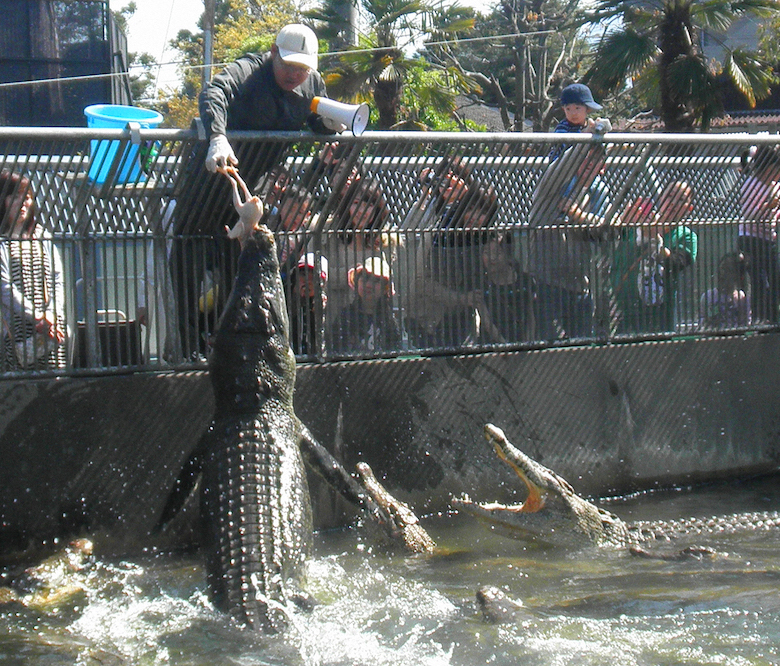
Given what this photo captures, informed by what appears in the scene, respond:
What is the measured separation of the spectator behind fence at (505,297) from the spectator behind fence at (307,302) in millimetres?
1043

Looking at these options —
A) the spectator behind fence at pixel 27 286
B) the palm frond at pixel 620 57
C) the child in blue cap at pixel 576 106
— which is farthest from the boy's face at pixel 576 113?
the palm frond at pixel 620 57

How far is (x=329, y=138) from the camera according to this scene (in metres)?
4.98

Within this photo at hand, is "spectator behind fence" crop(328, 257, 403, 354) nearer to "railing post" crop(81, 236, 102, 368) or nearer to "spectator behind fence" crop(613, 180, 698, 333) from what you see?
"railing post" crop(81, 236, 102, 368)

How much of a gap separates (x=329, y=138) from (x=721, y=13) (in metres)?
15.7

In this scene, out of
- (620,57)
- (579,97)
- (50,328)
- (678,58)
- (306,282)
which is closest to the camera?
(50,328)

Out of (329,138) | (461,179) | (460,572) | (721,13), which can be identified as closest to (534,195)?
(461,179)

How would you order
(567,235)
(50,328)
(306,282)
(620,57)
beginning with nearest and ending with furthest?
1. (50,328)
2. (306,282)
3. (567,235)
4. (620,57)

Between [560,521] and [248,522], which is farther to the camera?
[560,521]

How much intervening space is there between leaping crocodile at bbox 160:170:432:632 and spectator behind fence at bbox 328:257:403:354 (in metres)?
0.44

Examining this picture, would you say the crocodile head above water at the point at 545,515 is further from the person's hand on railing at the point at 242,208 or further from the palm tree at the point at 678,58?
the palm tree at the point at 678,58

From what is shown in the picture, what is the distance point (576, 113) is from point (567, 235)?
5.12 feet

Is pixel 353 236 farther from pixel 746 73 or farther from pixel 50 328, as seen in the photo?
pixel 746 73

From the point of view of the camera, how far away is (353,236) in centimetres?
528

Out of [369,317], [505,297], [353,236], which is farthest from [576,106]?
[369,317]
